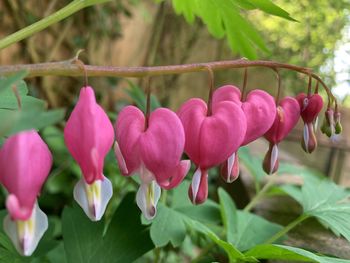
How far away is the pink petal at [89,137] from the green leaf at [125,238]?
1.00ft

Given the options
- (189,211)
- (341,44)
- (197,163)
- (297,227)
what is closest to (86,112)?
(197,163)

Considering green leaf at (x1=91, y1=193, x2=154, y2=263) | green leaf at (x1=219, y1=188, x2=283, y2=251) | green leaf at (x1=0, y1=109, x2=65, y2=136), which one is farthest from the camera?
green leaf at (x1=219, y1=188, x2=283, y2=251)

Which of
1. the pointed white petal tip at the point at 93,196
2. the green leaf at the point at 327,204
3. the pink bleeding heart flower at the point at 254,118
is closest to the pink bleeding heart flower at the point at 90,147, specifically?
the pointed white petal tip at the point at 93,196

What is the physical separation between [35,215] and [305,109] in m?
0.48

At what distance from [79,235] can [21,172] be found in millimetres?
347

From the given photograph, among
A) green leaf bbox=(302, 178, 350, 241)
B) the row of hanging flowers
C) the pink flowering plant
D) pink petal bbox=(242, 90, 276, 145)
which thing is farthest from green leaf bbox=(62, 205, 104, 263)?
green leaf bbox=(302, 178, 350, 241)

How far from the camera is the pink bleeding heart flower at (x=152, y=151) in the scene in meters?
0.65

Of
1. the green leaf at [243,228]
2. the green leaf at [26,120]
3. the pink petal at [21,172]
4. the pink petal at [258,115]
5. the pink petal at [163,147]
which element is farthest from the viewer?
the green leaf at [243,228]

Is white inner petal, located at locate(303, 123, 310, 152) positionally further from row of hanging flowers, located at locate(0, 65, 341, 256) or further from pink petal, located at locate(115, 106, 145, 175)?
pink petal, located at locate(115, 106, 145, 175)

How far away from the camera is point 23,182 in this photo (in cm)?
55

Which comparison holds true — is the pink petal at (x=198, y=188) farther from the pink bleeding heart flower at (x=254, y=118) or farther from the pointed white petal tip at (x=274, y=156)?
the pointed white petal tip at (x=274, y=156)

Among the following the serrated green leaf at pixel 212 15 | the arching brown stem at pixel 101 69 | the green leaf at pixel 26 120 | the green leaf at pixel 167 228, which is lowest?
the green leaf at pixel 167 228

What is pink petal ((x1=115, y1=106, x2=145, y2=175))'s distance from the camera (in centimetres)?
68

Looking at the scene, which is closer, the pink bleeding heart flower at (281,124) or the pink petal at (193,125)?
the pink petal at (193,125)
